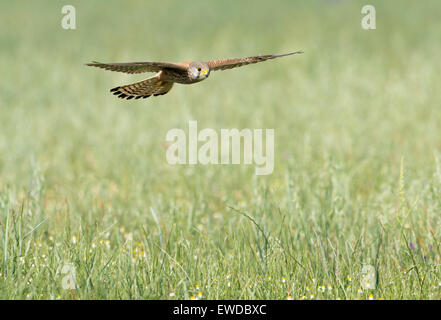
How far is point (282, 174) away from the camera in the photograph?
19.1ft

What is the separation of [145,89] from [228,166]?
4069 mm

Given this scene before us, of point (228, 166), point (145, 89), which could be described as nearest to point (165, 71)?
point (145, 89)

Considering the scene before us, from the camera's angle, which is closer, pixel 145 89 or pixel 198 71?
pixel 198 71

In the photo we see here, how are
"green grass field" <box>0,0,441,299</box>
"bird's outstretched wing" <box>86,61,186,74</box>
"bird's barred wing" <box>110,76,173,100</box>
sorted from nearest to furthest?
"bird's outstretched wing" <box>86,61,186,74</box>
"bird's barred wing" <box>110,76,173,100</box>
"green grass field" <box>0,0,441,299</box>

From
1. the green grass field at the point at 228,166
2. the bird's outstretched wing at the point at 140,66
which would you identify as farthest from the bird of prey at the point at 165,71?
the green grass field at the point at 228,166

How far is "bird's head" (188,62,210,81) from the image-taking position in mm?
1499

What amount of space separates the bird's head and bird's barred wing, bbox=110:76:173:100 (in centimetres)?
18

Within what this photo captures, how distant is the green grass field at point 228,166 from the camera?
304 centimetres

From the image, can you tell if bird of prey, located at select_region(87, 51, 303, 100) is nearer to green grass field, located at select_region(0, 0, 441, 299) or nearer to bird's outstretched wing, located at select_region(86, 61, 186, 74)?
bird's outstretched wing, located at select_region(86, 61, 186, 74)

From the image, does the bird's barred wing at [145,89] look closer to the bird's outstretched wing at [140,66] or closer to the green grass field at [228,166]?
the bird's outstretched wing at [140,66]

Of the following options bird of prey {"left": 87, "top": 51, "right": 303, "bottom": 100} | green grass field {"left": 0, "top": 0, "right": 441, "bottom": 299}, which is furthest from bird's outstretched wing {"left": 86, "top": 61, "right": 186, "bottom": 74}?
green grass field {"left": 0, "top": 0, "right": 441, "bottom": 299}

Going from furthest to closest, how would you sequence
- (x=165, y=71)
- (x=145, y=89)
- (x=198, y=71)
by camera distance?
(x=145, y=89) → (x=165, y=71) → (x=198, y=71)

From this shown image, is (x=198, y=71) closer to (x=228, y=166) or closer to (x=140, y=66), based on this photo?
(x=140, y=66)

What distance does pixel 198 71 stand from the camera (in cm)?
151
